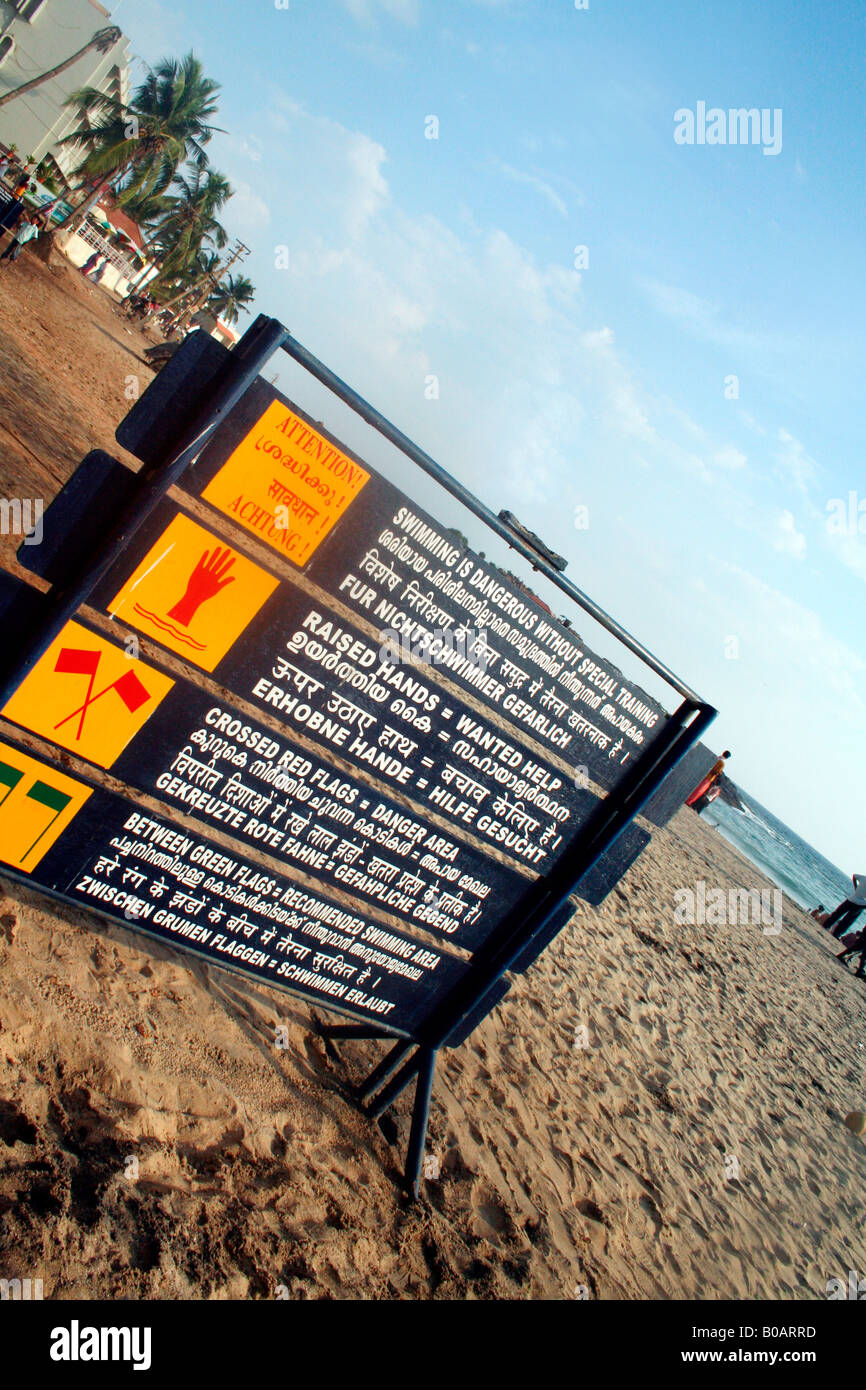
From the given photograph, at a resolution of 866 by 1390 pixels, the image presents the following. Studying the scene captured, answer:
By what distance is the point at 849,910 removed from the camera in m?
23.0

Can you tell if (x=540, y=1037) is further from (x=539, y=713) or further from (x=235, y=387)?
(x=235, y=387)

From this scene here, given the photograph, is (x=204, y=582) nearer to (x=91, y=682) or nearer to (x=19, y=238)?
(x=91, y=682)

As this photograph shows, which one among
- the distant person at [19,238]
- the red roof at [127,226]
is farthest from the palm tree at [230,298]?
the distant person at [19,238]

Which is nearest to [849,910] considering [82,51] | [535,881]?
[535,881]

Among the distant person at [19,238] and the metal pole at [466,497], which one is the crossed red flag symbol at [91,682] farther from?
the distant person at [19,238]

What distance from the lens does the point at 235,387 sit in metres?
2.18

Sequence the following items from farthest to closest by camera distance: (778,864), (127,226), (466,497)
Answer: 1. (778,864)
2. (127,226)
3. (466,497)

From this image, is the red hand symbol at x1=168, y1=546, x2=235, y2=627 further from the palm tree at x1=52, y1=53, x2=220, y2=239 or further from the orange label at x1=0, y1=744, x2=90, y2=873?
the palm tree at x1=52, y1=53, x2=220, y2=239

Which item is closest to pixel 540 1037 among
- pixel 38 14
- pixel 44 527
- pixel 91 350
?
pixel 44 527

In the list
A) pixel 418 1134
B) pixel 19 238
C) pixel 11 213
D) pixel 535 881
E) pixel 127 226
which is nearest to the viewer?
pixel 418 1134

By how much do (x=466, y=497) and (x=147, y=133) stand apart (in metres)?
41.4

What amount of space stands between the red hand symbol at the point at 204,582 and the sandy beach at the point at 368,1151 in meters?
1.62

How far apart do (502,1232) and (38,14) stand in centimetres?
5221

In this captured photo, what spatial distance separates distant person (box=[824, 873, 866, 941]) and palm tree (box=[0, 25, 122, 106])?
49382 mm
